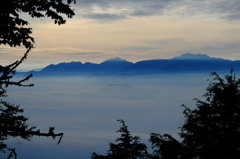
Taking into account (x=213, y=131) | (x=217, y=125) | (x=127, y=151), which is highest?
(x=217, y=125)

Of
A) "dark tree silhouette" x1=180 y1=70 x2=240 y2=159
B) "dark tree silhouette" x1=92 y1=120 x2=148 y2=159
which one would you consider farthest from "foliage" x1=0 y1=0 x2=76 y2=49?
"dark tree silhouette" x1=92 y1=120 x2=148 y2=159

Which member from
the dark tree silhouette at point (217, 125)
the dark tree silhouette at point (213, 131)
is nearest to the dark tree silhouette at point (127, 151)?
the dark tree silhouette at point (213, 131)

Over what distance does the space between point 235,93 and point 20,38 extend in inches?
370

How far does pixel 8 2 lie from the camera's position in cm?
425

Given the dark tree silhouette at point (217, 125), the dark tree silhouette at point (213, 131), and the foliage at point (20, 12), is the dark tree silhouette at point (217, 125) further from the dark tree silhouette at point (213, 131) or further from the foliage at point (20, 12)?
the foliage at point (20, 12)

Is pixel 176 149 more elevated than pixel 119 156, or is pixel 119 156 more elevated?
pixel 176 149

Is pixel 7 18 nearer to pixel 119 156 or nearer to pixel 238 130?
pixel 238 130

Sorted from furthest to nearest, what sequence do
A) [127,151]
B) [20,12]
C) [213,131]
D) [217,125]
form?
[127,151], [217,125], [213,131], [20,12]

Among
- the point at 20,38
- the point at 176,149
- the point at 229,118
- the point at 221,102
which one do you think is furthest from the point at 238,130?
the point at 20,38

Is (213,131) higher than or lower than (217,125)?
lower

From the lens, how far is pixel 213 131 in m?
10.7

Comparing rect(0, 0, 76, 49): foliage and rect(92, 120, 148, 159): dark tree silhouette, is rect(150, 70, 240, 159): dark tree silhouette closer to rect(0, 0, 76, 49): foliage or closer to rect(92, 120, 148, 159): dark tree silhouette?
rect(92, 120, 148, 159): dark tree silhouette

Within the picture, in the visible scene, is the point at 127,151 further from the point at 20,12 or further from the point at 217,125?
the point at 20,12

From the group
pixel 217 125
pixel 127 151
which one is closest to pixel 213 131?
pixel 217 125
